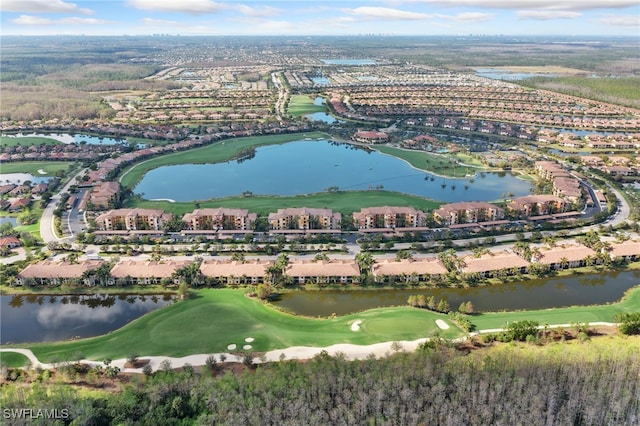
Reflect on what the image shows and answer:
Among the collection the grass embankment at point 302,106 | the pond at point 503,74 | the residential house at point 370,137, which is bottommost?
the residential house at point 370,137

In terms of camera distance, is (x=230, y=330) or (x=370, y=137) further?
(x=370, y=137)

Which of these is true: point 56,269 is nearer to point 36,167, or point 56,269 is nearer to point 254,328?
point 254,328

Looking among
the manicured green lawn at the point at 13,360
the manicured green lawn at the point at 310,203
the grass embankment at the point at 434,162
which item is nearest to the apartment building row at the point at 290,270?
the manicured green lawn at the point at 13,360

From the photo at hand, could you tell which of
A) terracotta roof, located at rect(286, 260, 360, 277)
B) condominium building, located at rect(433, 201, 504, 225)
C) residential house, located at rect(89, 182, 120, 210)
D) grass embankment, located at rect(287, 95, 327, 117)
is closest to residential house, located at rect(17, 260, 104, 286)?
residential house, located at rect(89, 182, 120, 210)

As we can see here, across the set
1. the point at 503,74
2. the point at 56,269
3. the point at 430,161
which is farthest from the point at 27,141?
the point at 503,74

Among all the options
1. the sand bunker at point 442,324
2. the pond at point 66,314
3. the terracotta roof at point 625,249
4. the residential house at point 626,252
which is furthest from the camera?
the terracotta roof at point 625,249

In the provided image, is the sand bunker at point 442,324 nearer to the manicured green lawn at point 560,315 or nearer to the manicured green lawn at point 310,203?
the manicured green lawn at point 560,315

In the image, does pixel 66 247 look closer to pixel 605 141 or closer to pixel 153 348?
pixel 153 348

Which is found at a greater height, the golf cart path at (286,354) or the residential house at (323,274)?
the residential house at (323,274)
